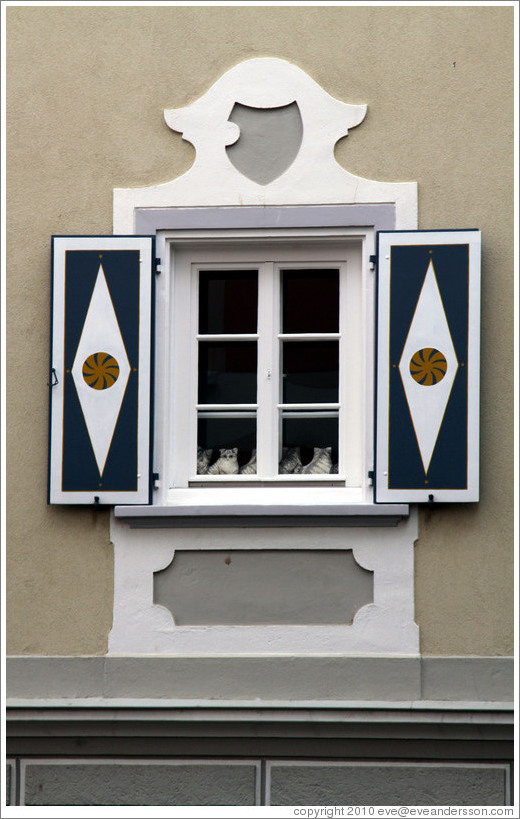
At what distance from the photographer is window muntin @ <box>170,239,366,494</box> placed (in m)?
6.46

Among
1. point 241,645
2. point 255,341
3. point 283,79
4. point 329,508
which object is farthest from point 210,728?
point 283,79

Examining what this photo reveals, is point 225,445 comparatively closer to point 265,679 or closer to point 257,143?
point 265,679

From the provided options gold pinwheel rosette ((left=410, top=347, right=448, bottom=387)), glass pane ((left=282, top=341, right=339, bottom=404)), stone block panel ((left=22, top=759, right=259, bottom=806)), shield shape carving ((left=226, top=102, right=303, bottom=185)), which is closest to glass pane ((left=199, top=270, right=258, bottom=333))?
glass pane ((left=282, top=341, right=339, bottom=404))

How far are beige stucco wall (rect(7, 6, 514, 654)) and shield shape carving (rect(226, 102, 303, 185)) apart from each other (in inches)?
10.2

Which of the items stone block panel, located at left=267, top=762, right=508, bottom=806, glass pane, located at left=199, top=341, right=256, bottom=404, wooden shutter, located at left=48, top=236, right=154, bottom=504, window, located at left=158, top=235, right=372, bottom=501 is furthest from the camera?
glass pane, located at left=199, top=341, right=256, bottom=404

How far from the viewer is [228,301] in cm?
658

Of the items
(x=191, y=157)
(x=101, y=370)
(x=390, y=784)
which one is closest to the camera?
(x=390, y=784)

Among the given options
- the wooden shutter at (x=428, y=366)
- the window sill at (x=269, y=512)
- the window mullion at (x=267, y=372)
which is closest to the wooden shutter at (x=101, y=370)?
the window sill at (x=269, y=512)

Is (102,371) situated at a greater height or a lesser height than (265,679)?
greater

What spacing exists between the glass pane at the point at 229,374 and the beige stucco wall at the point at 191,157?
91 centimetres

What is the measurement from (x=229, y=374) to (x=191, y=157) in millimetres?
1231

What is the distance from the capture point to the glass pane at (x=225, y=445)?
6523 millimetres

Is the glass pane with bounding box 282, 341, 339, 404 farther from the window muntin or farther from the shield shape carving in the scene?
the shield shape carving

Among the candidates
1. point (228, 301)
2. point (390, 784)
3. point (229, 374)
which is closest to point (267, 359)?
point (229, 374)
